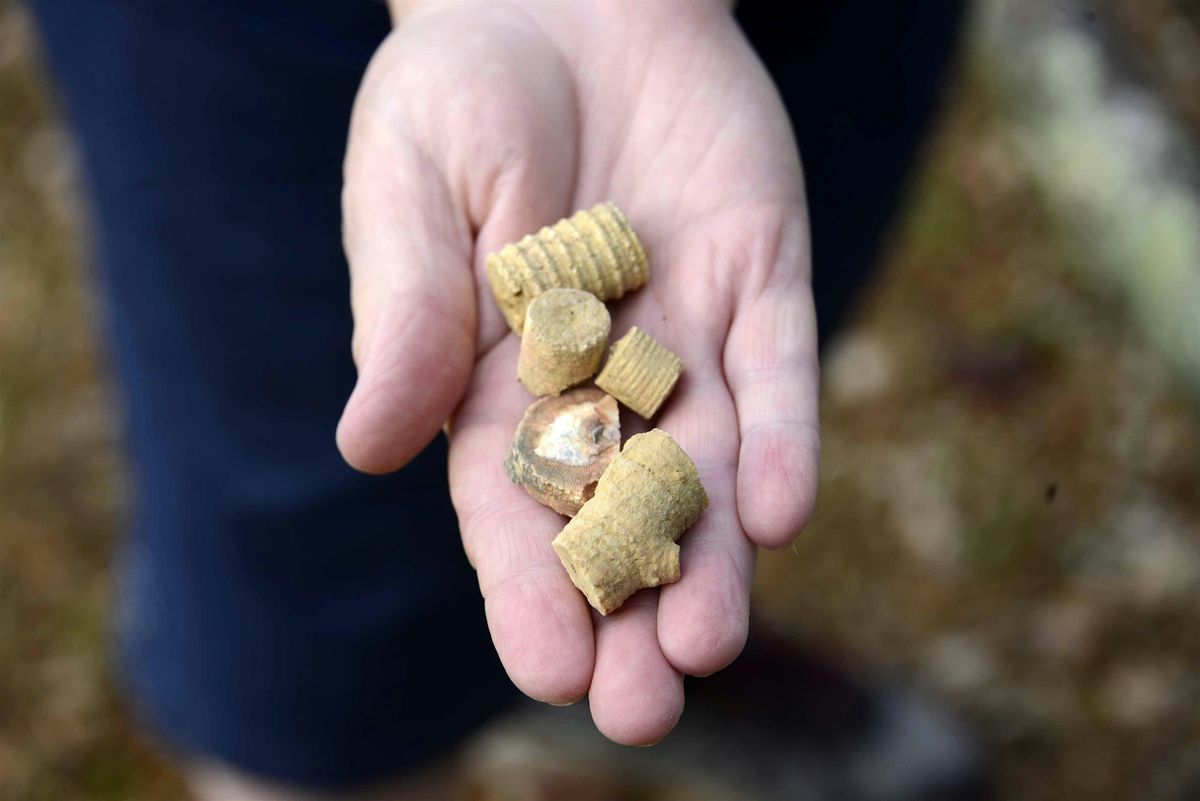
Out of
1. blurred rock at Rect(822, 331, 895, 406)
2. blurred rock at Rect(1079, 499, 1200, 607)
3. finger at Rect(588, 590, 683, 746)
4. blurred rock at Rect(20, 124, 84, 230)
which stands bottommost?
blurred rock at Rect(1079, 499, 1200, 607)

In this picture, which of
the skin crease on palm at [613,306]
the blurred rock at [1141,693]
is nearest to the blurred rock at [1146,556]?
the blurred rock at [1141,693]

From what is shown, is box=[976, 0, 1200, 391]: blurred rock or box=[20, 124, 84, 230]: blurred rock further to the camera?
box=[20, 124, 84, 230]: blurred rock

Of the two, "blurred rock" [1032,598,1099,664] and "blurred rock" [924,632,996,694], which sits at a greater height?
"blurred rock" [1032,598,1099,664]

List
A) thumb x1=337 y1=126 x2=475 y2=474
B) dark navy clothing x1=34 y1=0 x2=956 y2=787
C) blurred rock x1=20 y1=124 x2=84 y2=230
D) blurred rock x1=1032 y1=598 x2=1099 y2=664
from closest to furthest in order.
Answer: thumb x1=337 y1=126 x2=475 y2=474 → dark navy clothing x1=34 y1=0 x2=956 y2=787 → blurred rock x1=1032 y1=598 x2=1099 y2=664 → blurred rock x1=20 y1=124 x2=84 y2=230

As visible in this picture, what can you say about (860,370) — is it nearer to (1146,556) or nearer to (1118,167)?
(1146,556)

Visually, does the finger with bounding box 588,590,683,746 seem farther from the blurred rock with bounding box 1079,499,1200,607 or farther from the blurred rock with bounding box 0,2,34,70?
the blurred rock with bounding box 0,2,34,70

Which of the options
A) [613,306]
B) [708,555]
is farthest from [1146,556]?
[708,555]

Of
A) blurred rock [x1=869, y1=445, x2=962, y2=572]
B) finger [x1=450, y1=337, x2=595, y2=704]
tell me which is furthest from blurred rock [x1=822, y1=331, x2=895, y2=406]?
finger [x1=450, y1=337, x2=595, y2=704]

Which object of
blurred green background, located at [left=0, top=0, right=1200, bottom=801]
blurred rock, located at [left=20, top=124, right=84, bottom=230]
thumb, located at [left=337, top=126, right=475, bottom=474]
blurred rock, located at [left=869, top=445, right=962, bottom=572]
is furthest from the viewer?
blurred rock, located at [left=20, top=124, right=84, bottom=230]
